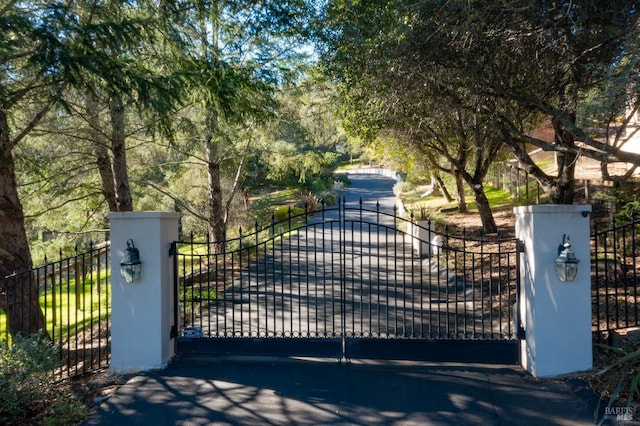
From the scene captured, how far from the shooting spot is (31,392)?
17.5 feet

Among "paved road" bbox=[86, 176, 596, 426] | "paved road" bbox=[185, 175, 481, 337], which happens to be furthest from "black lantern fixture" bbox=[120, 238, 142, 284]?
"paved road" bbox=[86, 176, 596, 426]

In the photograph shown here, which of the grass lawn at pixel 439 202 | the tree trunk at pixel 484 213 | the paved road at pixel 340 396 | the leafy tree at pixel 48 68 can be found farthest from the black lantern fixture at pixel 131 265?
the grass lawn at pixel 439 202

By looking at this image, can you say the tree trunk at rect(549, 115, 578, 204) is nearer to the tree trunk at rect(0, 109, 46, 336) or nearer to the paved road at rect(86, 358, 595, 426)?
the paved road at rect(86, 358, 595, 426)

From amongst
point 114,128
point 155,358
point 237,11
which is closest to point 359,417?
point 155,358

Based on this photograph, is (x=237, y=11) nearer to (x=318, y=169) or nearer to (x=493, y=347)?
(x=493, y=347)

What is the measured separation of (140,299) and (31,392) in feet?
5.01

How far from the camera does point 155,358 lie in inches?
245

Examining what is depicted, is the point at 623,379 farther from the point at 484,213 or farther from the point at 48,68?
the point at 484,213

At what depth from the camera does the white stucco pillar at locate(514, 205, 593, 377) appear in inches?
229

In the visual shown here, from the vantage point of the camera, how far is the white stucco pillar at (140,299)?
6.23m

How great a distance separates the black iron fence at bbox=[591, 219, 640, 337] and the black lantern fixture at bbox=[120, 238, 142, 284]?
566 cm

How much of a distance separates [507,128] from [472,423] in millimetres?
7152

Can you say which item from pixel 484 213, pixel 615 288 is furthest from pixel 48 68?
pixel 484 213

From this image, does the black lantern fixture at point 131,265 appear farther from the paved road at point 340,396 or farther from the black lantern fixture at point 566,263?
the black lantern fixture at point 566,263
